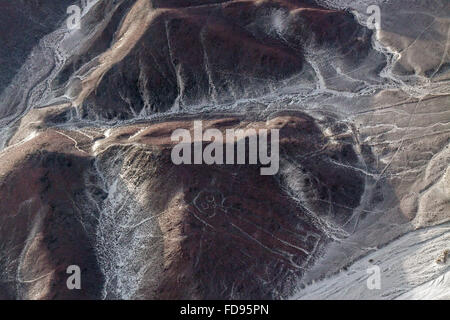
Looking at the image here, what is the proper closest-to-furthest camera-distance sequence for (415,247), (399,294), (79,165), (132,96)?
(399,294)
(415,247)
(79,165)
(132,96)

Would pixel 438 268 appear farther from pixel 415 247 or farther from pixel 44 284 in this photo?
pixel 44 284

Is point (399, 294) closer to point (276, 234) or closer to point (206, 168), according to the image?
point (276, 234)

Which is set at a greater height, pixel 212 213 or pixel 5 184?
pixel 5 184

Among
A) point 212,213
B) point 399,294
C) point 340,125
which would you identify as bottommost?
point 399,294

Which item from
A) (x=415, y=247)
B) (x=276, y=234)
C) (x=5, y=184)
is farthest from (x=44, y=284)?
(x=415, y=247)

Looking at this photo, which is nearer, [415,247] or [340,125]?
[415,247]

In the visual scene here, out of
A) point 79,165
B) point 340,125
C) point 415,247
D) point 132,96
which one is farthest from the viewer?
point 132,96
